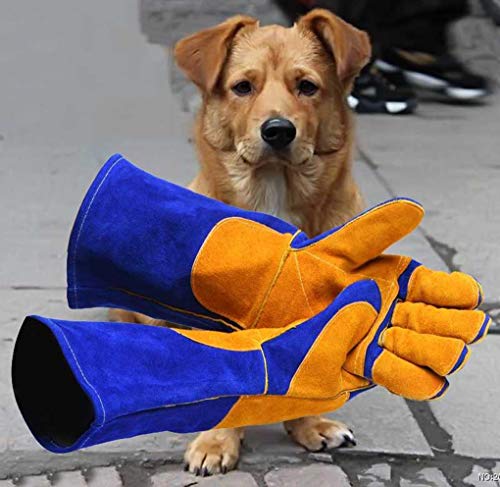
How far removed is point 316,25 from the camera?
10.3 ft

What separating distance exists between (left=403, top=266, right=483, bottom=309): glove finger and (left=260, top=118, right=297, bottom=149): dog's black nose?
2.35 ft

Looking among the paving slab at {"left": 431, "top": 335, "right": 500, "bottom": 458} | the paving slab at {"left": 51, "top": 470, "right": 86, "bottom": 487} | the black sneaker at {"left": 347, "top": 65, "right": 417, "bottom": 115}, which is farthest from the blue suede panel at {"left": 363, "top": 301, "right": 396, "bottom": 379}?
the black sneaker at {"left": 347, "top": 65, "right": 417, "bottom": 115}

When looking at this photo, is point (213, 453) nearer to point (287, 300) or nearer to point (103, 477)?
point (103, 477)

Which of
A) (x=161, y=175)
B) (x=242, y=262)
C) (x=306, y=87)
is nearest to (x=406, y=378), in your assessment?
(x=242, y=262)

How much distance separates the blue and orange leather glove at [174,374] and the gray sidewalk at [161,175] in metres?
0.42

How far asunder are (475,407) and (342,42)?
3.78 feet

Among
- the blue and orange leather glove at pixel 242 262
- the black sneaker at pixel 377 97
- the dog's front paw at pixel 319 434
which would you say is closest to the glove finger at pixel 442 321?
the blue and orange leather glove at pixel 242 262

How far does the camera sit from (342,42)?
3053 millimetres

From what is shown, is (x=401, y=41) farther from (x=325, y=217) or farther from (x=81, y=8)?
(x=325, y=217)

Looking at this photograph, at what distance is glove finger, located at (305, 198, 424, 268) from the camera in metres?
2.28

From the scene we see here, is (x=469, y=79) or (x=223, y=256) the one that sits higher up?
(x=223, y=256)

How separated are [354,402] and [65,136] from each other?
340cm

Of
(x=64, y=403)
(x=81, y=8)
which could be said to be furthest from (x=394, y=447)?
(x=81, y=8)

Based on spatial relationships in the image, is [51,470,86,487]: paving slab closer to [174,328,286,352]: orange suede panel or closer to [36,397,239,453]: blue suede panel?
[36,397,239,453]: blue suede panel
